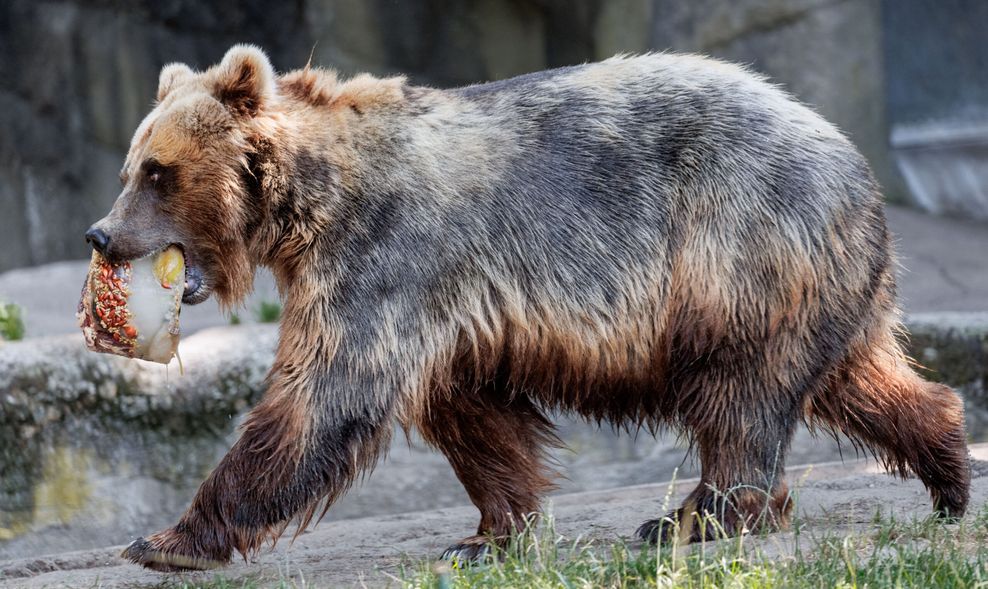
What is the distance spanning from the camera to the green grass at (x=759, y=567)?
329 cm

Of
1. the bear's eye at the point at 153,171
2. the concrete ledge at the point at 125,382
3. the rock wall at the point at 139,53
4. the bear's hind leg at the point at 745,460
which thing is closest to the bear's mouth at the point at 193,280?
the bear's eye at the point at 153,171

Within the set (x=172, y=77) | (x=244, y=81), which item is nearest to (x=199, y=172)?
(x=244, y=81)

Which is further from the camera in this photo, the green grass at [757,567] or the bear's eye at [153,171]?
the bear's eye at [153,171]

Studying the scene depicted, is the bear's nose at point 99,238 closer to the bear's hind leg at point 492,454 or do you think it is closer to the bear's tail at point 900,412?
the bear's hind leg at point 492,454

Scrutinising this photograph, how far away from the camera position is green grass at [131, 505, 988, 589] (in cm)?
329

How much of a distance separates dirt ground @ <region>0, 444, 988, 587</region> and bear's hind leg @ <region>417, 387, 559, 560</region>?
0.22 metres

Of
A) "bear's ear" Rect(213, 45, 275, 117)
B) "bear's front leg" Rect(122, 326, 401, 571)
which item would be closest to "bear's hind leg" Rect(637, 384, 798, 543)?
"bear's front leg" Rect(122, 326, 401, 571)

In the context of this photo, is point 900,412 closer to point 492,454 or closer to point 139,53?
point 492,454

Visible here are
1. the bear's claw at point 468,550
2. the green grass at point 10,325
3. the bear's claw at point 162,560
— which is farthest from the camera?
the green grass at point 10,325

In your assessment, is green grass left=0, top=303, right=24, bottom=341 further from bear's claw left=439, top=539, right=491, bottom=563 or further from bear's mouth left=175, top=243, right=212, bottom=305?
bear's claw left=439, top=539, right=491, bottom=563

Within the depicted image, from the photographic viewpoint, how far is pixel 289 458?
3.93m

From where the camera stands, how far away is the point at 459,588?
3467mm

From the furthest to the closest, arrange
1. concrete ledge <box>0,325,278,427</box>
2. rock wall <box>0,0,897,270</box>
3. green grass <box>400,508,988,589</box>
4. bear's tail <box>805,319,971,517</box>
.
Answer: rock wall <box>0,0,897,270</box> → concrete ledge <box>0,325,278,427</box> → bear's tail <box>805,319,971,517</box> → green grass <box>400,508,988,589</box>

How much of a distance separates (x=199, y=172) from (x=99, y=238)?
0.38m
